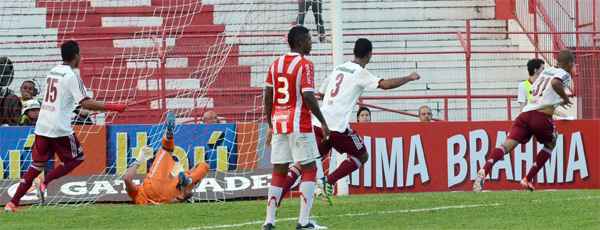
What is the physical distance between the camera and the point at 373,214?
1522 centimetres

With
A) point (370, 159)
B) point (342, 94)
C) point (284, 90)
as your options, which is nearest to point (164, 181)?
point (342, 94)

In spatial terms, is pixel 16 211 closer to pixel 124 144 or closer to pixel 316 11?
pixel 124 144

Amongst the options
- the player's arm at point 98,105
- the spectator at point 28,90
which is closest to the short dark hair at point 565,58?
the player's arm at point 98,105

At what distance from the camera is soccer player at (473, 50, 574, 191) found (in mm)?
18734

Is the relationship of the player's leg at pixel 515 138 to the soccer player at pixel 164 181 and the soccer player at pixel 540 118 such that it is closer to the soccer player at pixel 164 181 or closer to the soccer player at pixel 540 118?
the soccer player at pixel 540 118

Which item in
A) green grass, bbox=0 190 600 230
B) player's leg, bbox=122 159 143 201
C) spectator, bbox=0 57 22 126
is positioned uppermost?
spectator, bbox=0 57 22 126

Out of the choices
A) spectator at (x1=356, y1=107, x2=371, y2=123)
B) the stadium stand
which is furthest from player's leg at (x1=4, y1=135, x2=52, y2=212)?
spectator at (x1=356, y1=107, x2=371, y2=123)

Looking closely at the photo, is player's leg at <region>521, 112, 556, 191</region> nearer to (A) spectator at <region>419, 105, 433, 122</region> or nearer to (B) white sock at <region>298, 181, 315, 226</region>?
(A) spectator at <region>419, 105, 433, 122</region>

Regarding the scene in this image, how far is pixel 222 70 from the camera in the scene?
72.2ft

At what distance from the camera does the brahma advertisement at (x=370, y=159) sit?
1958cm

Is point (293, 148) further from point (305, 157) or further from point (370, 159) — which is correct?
point (370, 159)

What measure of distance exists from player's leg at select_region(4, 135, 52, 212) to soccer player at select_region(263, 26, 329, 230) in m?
A: 4.33

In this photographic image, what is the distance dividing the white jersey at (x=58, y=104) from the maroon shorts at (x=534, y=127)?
18.9 ft

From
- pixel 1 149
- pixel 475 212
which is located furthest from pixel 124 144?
pixel 475 212
